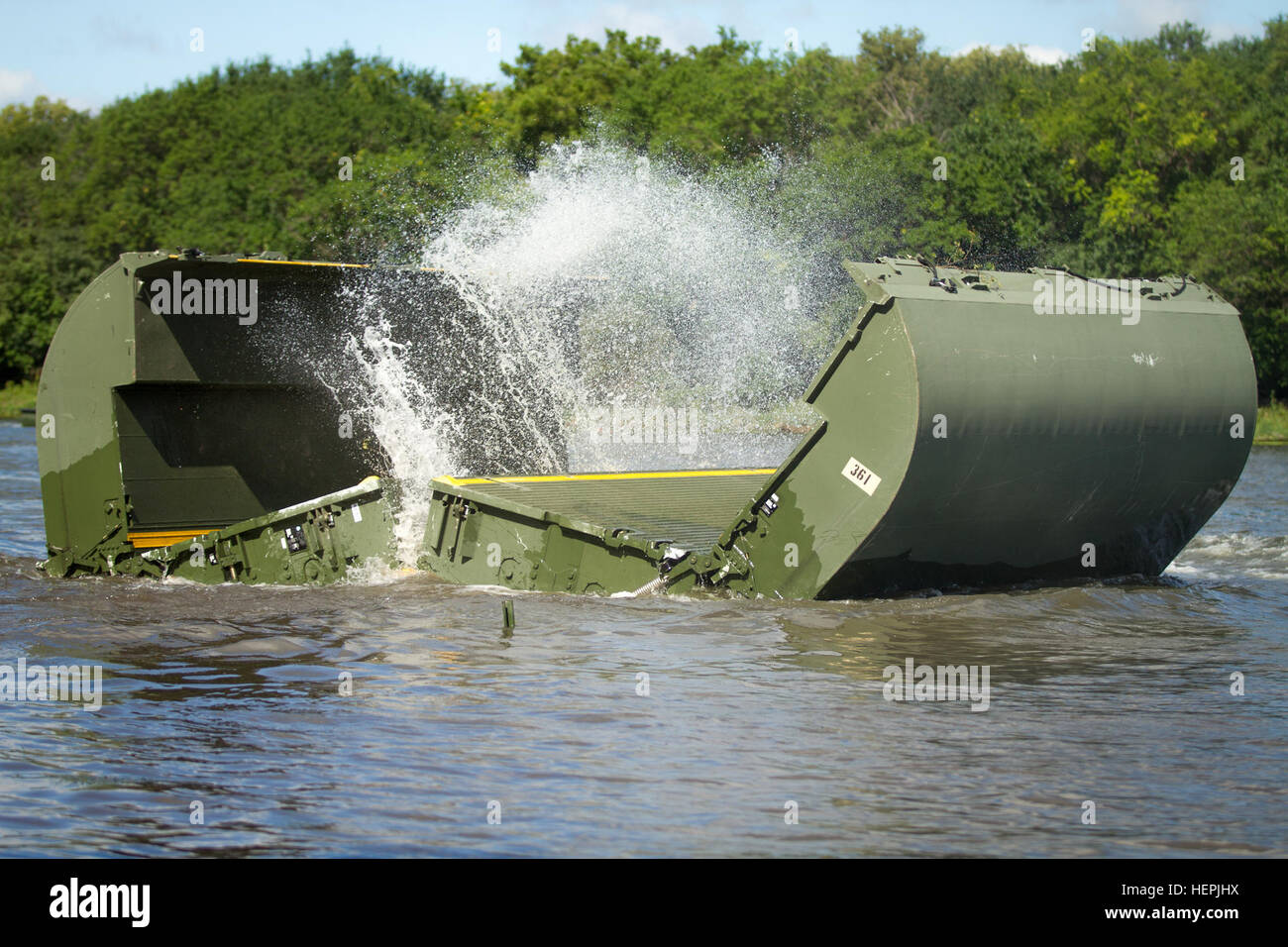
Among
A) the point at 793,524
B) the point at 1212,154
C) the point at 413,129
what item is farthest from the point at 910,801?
the point at 413,129

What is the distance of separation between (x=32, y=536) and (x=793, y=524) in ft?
32.6

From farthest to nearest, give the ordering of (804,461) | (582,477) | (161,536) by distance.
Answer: (161,536) < (582,477) < (804,461)

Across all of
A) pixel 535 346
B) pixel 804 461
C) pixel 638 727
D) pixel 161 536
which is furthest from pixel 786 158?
pixel 638 727

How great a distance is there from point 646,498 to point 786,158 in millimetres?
31669

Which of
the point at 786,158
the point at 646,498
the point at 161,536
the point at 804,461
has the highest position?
the point at 786,158

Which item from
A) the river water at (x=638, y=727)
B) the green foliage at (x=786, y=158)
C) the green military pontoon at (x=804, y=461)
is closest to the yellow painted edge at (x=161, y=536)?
the green military pontoon at (x=804, y=461)

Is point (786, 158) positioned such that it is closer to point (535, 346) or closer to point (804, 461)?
point (535, 346)

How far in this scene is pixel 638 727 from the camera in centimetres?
707

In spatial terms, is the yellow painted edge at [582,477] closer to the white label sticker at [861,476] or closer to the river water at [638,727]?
the river water at [638,727]

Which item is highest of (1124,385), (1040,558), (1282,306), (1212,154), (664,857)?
(1212,154)

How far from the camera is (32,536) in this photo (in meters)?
16.1

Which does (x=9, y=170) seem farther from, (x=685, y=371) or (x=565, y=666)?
(x=565, y=666)

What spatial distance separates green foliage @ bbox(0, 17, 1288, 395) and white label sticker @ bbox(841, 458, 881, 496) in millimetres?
24318

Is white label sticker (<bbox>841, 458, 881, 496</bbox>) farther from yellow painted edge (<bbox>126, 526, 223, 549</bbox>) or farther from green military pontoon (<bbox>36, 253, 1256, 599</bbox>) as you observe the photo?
yellow painted edge (<bbox>126, 526, 223, 549</bbox>)
